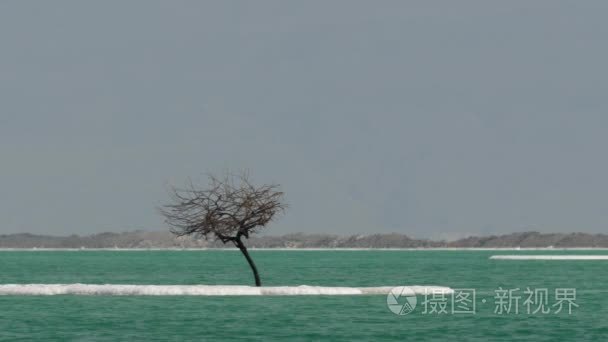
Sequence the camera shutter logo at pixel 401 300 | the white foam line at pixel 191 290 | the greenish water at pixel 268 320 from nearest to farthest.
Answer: the greenish water at pixel 268 320 → the camera shutter logo at pixel 401 300 → the white foam line at pixel 191 290

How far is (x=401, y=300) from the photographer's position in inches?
2317

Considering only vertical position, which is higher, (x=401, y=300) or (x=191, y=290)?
(x=191, y=290)

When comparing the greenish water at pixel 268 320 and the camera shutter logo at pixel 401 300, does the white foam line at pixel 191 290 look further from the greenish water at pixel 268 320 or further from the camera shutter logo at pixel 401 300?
the greenish water at pixel 268 320

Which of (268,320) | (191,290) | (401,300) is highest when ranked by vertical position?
(191,290)

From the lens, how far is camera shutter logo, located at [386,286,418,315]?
178 feet

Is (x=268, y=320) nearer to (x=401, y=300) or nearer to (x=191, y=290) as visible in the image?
(x=401, y=300)

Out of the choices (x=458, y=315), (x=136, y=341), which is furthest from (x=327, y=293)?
(x=136, y=341)

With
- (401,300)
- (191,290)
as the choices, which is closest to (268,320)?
(401,300)

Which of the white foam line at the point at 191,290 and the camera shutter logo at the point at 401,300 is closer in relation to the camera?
the camera shutter logo at the point at 401,300

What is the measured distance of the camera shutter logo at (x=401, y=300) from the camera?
5411 centimetres

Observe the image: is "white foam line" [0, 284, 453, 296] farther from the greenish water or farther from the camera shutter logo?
the greenish water

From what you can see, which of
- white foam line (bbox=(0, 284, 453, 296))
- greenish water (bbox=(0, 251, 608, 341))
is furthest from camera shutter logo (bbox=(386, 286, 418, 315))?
greenish water (bbox=(0, 251, 608, 341))

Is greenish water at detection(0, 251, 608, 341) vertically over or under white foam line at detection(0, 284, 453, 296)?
under

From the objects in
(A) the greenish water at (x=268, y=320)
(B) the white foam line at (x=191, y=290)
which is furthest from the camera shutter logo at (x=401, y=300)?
(A) the greenish water at (x=268, y=320)
